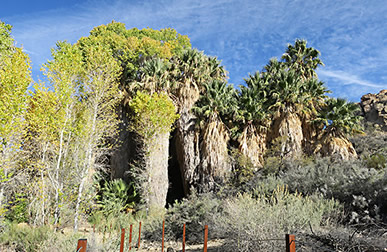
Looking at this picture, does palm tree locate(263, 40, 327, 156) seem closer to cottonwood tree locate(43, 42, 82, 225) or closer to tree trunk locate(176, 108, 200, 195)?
tree trunk locate(176, 108, 200, 195)

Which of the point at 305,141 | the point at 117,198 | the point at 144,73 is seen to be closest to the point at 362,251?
the point at 117,198

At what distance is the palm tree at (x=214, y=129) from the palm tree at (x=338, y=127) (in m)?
6.31

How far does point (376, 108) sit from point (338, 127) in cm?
1517

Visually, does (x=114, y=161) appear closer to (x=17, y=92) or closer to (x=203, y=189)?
(x=203, y=189)

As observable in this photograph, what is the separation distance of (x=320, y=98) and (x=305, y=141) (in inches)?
136

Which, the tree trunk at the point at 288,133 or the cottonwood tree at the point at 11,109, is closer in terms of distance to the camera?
the cottonwood tree at the point at 11,109

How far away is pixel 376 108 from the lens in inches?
1094

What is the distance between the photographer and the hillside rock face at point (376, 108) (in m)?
26.7

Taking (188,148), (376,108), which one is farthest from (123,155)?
(376,108)

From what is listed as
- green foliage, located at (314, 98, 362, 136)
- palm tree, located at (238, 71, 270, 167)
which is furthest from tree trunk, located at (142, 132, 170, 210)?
green foliage, located at (314, 98, 362, 136)

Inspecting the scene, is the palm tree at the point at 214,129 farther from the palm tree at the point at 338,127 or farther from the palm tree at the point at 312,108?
the palm tree at the point at 338,127

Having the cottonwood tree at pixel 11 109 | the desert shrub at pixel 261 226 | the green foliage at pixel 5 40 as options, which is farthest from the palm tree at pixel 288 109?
the green foliage at pixel 5 40

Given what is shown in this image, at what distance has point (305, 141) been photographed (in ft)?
60.6

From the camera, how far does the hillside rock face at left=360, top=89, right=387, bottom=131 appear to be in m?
26.7
